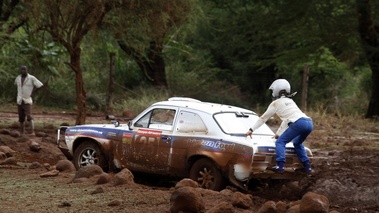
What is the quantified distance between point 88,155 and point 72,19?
5870 millimetres

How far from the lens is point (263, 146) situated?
39.8 ft

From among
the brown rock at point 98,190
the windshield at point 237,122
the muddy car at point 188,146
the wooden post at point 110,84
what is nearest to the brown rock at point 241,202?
the brown rock at point 98,190

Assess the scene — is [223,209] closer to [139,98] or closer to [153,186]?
[153,186]

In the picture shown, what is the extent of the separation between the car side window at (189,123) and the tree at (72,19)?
6035mm

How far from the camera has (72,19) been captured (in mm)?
19203

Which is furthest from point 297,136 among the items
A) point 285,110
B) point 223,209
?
point 223,209

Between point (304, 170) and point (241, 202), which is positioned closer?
point (241, 202)

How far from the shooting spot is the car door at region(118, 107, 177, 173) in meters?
13.2

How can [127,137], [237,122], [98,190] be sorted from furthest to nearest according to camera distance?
[127,137] < [237,122] < [98,190]

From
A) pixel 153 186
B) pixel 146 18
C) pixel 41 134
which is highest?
pixel 146 18

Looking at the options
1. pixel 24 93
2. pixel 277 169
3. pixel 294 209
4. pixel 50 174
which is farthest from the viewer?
pixel 24 93

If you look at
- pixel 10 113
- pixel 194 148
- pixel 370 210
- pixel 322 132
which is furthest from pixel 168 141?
pixel 10 113

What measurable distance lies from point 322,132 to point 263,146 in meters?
9.96

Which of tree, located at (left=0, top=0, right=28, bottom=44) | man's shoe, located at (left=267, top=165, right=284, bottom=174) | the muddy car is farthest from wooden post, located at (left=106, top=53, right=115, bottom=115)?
man's shoe, located at (left=267, top=165, right=284, bottom=174)
